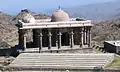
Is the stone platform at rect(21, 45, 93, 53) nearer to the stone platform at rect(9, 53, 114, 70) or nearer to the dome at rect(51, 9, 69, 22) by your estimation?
the stone platform at rect(9, 53, 114, 70)

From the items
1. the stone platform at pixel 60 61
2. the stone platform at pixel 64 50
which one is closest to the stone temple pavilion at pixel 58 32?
the stone platform at pixel 64 50

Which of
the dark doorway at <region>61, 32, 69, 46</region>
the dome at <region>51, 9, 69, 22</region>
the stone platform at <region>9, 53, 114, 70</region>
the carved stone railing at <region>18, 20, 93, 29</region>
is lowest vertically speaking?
the stone platform at <region>9, 53, 114, 70</region>

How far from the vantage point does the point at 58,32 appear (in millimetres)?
44062

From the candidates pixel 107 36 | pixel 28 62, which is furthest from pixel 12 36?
pixel 28 62

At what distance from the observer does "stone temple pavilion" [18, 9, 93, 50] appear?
43406mm

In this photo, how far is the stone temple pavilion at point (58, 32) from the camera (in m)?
43.4

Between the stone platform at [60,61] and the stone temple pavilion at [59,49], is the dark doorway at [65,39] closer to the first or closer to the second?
the stone temple pavilion at [59,49]

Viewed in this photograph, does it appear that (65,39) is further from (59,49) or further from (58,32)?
(59,49)

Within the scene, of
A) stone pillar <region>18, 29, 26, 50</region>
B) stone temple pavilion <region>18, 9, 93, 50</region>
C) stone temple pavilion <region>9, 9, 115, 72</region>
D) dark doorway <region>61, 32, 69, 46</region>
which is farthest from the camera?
dark doorway <region>61, 32, 69, 46</region>

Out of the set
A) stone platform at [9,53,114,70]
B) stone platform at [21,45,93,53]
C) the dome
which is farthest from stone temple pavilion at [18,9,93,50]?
stone platform at [9,53,114,70]

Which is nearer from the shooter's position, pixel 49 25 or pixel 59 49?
pixel 59 49

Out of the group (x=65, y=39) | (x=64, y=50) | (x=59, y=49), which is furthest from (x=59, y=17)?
(x=64, y=50)

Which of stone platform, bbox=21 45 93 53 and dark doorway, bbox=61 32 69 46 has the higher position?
dark doorway, bbox=61 32 69 46

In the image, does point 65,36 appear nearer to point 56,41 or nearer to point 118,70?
point 56,41
